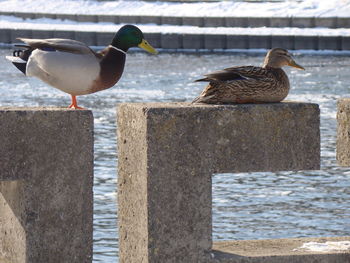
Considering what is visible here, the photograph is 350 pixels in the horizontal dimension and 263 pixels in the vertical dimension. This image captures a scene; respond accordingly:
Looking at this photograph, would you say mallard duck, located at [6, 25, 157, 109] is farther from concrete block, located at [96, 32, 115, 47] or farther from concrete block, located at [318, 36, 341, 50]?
concrete block, located at [96, 32, 115, 47]

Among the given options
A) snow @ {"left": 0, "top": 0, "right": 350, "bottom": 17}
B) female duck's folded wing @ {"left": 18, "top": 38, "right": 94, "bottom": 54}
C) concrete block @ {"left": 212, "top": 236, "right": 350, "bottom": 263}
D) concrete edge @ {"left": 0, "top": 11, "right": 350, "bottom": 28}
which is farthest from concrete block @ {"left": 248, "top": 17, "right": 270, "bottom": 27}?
concrete block @ {"left": 212, "top": 236, "right": 350, "bottom": 263}

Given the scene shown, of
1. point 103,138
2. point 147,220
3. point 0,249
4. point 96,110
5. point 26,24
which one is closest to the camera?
point 147,220

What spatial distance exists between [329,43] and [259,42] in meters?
1.28

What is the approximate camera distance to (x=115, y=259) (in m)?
5.99

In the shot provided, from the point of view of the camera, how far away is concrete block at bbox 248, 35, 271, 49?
74.5ft

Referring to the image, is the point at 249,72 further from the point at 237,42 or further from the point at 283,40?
the point at 237,42

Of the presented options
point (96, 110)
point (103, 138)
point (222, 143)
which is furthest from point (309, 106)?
point (96, 110)

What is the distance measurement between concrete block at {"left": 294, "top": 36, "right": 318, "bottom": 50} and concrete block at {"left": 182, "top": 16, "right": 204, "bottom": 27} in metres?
3.45

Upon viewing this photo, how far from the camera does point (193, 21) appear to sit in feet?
84.4

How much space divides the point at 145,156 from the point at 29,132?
416 millimetres

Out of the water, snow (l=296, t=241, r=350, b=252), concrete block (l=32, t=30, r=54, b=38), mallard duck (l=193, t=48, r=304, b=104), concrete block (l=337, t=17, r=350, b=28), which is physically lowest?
concrete block (l=32, t=30, r=54, b=38)

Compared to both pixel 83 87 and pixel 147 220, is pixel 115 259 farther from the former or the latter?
pixel 147 220

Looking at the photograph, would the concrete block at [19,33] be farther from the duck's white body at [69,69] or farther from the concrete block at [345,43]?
the duck's white body at [69,69]

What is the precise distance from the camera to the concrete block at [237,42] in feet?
75.3
